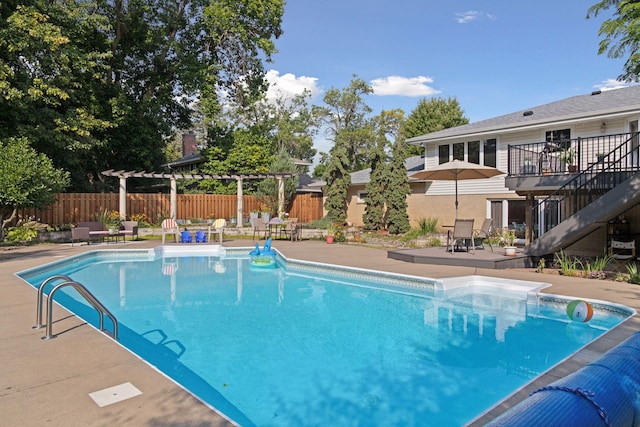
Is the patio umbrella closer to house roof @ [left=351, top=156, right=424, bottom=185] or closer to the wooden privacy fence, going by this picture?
house roof @ [left=351, top=156, right=424, bottom=185]

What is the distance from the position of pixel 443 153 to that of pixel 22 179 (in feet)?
56.7

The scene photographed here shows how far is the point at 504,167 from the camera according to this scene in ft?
→ 56.7

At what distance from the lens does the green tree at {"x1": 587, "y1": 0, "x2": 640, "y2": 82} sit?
728 cm

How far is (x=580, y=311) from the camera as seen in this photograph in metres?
6.43

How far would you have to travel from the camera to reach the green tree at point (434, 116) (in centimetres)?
3581

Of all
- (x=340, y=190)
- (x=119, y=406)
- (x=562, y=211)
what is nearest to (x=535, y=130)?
(x=562, y=211)

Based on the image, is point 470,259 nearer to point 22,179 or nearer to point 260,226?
point 260,226

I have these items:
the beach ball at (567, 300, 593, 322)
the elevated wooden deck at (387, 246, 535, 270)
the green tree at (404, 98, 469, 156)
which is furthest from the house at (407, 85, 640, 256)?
the green tree at (404, 98, 469, 156)

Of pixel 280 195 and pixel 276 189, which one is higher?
pixel 276 189

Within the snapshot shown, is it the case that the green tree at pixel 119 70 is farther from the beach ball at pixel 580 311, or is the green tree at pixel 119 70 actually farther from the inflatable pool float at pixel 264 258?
the beach ball at pixel 580 311

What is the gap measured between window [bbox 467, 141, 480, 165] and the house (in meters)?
0.04

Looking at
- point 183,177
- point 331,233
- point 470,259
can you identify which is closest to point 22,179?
point 183,177

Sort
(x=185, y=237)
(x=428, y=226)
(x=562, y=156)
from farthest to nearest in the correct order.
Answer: (x=428, y=226) → (x=185, y=237) → (x=562, y=156)

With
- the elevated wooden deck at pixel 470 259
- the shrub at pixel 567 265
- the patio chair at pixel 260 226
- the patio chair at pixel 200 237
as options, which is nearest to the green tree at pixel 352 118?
the patio chair at pixel 260 226
